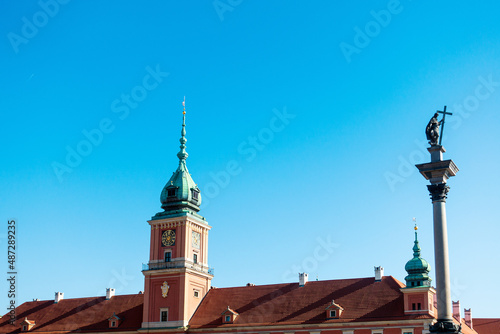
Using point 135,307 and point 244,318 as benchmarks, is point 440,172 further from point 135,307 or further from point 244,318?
point 135,307

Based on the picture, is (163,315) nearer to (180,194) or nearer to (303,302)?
(180,194)

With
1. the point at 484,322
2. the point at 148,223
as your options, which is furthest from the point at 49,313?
the point at 484,322

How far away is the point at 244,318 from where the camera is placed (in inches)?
2346

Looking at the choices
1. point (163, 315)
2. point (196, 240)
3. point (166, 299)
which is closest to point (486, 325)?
point (196, 240)

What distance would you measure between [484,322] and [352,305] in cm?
2409

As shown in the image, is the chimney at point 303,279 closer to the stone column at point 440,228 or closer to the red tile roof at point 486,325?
the red tile roof at point 486,325

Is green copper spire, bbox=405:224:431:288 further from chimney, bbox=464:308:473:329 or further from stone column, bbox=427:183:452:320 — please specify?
stone column, bbox=427:183:452:320

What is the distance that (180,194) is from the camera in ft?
216

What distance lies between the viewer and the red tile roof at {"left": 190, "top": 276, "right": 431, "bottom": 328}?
54.7 meters

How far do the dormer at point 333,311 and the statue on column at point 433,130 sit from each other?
27.8 meters

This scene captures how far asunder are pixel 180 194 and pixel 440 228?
3965cm

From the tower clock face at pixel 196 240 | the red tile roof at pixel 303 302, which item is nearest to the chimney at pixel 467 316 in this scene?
the red tile roof at pixel 303 302

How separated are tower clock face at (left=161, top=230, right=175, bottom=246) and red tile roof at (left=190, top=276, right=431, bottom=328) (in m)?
6.01

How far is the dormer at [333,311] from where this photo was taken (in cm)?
5534
